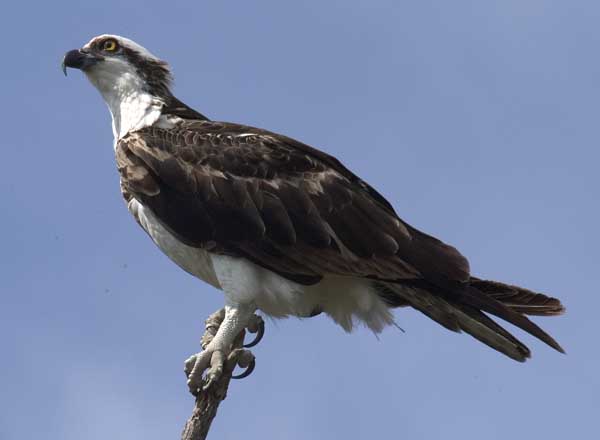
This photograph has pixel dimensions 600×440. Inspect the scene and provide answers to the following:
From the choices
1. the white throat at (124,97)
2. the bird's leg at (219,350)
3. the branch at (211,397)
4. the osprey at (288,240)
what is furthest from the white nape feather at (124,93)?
the branch at (211,397)

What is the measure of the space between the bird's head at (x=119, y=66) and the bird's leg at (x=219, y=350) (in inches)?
93.6

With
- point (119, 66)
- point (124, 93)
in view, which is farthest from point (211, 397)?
point (119, 66)

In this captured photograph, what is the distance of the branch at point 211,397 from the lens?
33.5ft

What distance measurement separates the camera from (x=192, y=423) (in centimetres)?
1025

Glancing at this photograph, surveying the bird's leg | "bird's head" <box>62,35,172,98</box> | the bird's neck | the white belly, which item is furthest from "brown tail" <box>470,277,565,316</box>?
"bird's head" <box>62,35,172,98</box>

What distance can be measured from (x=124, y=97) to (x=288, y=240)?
2200mm

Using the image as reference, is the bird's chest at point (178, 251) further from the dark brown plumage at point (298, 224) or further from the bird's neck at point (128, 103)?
the bird's neck at point (128, 103)

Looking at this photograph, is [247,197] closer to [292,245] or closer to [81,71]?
[292,245]

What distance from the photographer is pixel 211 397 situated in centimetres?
1040

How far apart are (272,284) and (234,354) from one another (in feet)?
2.20

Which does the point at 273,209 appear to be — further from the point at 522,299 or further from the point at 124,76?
the point at 522,299

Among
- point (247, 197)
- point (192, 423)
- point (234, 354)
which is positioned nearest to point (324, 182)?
point (247, 197)

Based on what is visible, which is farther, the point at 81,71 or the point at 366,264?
the point at 81,71

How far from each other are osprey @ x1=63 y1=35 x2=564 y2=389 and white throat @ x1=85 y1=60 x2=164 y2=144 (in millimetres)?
174
